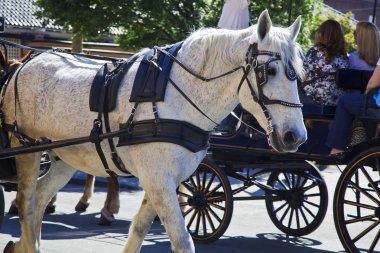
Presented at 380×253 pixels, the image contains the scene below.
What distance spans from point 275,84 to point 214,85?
16.6 inches

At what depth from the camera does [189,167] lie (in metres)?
4.62

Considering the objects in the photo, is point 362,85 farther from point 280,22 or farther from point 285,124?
Result: point 280,22

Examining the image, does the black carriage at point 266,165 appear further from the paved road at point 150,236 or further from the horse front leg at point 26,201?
the horse front leg at point 26,201

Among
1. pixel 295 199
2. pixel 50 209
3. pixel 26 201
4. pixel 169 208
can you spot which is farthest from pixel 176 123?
pixel 50 209

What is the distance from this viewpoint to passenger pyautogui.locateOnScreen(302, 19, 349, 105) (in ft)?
24.0

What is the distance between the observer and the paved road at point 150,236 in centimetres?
713

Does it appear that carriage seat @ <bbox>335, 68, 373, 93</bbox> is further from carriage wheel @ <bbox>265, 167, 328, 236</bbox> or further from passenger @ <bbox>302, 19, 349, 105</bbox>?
carriage wheel @ <bbox>265, 167, 328, 236</bbox>

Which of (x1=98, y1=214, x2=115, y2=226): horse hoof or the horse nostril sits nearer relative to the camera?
the horse nostril

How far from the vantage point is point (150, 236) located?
7680 millimetres

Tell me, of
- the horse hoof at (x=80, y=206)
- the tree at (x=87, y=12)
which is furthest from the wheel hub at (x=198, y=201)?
the tree at (x=87, y=12)

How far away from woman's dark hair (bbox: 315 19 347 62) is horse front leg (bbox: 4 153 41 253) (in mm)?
3295

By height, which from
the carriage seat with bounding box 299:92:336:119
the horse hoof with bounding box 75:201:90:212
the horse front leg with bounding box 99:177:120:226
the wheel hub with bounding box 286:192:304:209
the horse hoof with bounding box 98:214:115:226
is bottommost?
the horse hoof with bounding box 75:201:90:212

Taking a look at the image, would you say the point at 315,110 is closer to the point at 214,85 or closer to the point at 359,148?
the point at 359,148

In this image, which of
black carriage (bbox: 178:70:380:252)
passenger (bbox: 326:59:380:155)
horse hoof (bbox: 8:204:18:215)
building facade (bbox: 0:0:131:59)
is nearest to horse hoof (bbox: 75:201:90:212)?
horse hoof (bbox: 8:204:18:215)
